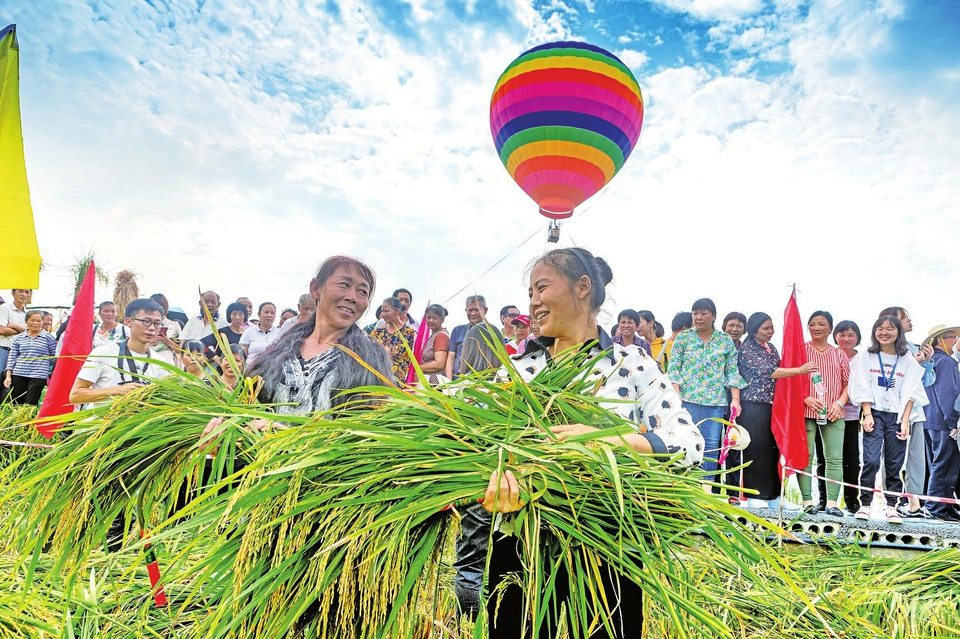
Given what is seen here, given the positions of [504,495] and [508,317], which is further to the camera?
[508,317]

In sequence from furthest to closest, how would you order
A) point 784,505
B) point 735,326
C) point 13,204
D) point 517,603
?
point 735,326
point 784,505
point 13,204
point 517,603

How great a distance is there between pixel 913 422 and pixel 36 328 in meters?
9.97

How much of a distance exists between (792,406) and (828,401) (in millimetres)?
539

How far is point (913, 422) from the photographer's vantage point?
5457 millimetres

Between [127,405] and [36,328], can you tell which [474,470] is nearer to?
[127,405]

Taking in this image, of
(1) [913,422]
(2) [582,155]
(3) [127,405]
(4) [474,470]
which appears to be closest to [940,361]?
(1) [913,422]

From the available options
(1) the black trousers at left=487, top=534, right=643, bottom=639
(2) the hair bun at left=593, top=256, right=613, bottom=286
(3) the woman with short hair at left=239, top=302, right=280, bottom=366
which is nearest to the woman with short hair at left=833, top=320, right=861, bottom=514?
(2) the hair bun at left=593, top=256, right=613, bottom=286

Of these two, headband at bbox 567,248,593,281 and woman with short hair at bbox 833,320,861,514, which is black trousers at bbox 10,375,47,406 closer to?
headband at bbox 567,248,593,281

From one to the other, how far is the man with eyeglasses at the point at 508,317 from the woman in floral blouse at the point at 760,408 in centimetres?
243

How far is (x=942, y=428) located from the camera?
5637mm

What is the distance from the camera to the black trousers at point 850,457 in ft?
17.0

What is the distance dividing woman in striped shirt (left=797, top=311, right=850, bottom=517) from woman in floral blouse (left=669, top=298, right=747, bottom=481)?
741mm

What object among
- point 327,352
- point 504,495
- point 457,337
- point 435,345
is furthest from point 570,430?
point 457,337

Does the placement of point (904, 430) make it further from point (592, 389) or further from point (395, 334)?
point (592, 389)
